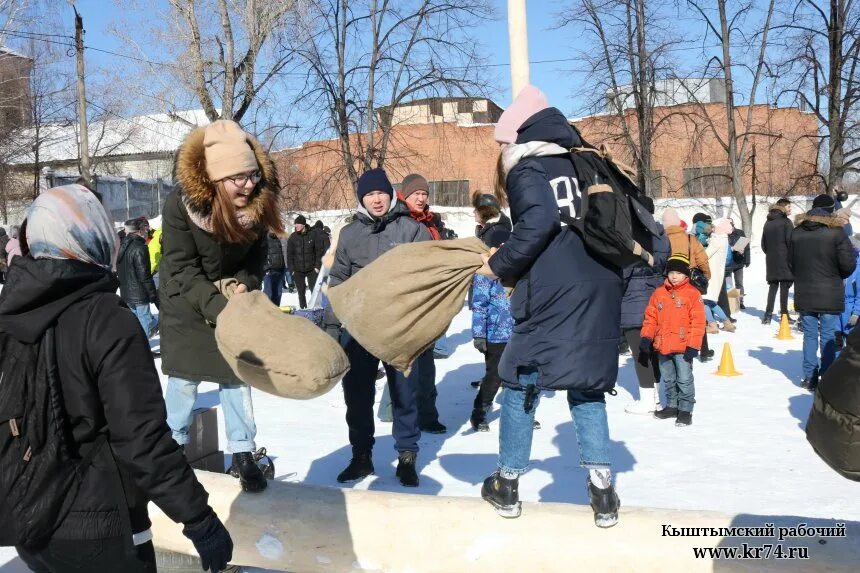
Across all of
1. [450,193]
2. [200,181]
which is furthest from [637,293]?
[450,193]

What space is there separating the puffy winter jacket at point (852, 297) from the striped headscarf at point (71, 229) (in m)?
7.43

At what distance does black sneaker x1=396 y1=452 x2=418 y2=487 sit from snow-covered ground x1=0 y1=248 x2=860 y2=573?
0.07m

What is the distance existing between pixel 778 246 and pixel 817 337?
15.6 ft

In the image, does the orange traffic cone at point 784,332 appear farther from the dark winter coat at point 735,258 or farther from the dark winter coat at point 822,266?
the dark winter coat at point 822,266

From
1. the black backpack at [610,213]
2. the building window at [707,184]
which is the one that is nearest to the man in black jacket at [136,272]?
the black backpack at [610,213]

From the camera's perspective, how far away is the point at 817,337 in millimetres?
7738

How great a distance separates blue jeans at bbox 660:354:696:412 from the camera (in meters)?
6.56

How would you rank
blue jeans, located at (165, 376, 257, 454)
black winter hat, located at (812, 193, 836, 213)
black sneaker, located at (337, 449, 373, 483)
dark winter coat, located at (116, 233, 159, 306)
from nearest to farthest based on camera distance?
blue jeans, located at (165, 376, 257, 454) → black sneaker, located at (337, 449, 373, 483) → black winter hat, located at (812, 193, 836, 213) → dark winter coat, located at (116, 233, 159, 306)

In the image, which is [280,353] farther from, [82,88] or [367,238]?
[82,88]

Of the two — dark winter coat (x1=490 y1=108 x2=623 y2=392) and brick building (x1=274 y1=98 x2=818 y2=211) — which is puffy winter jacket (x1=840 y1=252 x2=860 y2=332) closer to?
dark winter coat (x1=490 y1=108 x2=623 y2=392)

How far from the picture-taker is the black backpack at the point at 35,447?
83.4 inches

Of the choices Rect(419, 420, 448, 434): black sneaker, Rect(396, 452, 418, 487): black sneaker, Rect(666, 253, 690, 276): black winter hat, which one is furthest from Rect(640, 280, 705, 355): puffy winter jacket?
Rect(396, 452, 418, 487): black sneaker

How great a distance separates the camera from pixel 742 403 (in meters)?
7.29

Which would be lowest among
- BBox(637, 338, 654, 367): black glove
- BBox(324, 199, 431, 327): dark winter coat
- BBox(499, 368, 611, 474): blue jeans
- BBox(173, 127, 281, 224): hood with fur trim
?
BBox(637, 338, 654, 367): black glove
